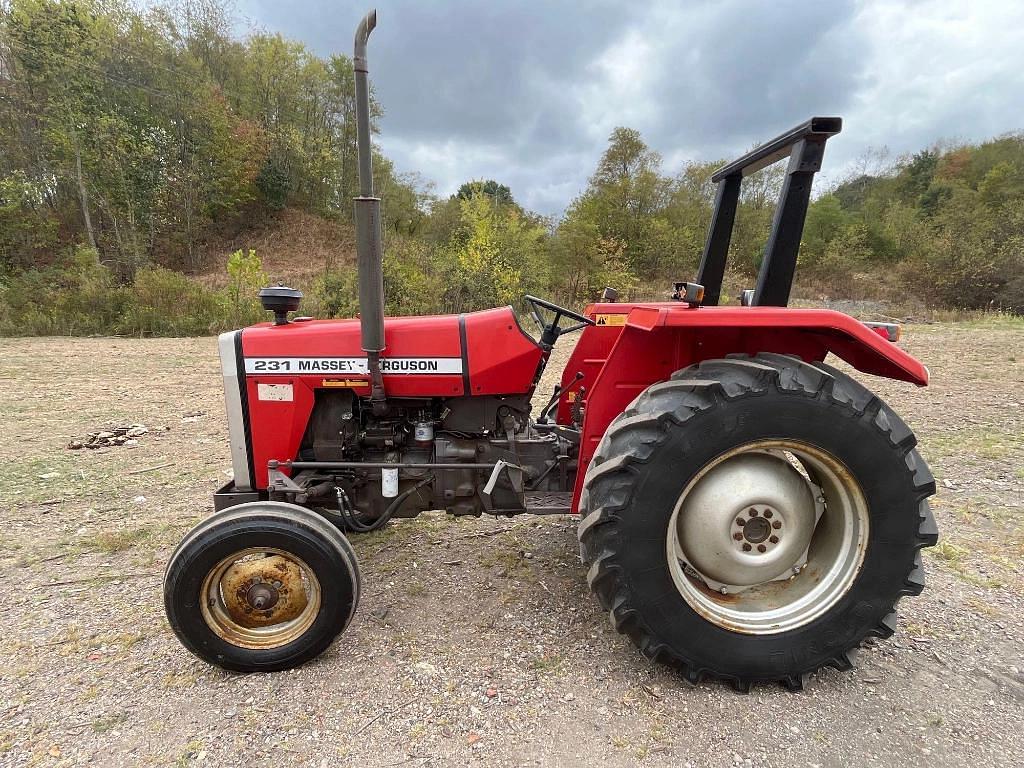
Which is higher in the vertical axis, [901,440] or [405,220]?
[405,220]

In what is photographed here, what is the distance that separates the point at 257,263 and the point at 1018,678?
16.0 metres

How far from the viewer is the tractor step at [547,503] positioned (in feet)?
7.79

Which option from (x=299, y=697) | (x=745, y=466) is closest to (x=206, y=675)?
(x=299, y=697)

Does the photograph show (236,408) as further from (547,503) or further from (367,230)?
(547,503)

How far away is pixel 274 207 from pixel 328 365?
28.1m

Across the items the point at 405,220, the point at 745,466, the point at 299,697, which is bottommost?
the point at 299,697

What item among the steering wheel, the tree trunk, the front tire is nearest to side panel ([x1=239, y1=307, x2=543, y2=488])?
the steering wheel

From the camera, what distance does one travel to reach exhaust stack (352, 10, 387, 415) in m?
1.79

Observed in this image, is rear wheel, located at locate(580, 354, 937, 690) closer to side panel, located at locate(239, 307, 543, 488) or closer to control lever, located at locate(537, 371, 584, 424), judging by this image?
side panel, located at locate(239, 307, 543, 488)

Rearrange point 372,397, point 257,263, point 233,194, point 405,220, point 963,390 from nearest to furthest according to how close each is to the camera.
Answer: point 372,397 < point 963,390 < point 257,263 < point 233,194 < point 405,220

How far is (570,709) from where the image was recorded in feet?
5.96

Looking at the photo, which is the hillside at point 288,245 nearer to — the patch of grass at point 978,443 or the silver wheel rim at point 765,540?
the patch of grass at point 978,443

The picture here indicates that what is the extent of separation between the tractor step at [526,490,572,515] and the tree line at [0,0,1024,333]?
12.5 m

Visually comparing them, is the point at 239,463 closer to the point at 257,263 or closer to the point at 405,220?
the point at 257,263
